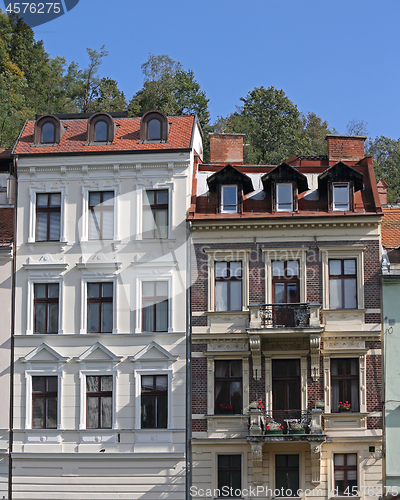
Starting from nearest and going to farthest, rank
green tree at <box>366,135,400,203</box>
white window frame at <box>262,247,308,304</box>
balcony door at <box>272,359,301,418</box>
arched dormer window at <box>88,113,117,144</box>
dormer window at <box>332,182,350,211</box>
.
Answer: balcony door at <box>272,359,301,418</box> → white window frame at <box>262,247,308,304</box> → dormer window at <box>332,182,350,211</box> → arched dormer window at <box>88,113,117,144</box> → green tree at <box>366,135,400,203</box>

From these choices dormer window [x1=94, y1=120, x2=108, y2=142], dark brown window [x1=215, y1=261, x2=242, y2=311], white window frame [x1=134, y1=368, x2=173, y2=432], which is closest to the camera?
white window frame [x1=134, y1=368, x2=173, y2=432]

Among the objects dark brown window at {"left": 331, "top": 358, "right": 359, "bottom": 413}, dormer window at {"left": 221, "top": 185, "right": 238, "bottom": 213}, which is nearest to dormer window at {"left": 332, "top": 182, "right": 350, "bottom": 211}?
dormer window at {"left": 221, "top": 185, "right": 238, "bottom": 213}

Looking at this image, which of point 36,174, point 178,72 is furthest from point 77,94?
point 36,174

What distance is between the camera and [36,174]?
28016mm

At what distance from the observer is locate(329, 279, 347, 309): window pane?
2634cm

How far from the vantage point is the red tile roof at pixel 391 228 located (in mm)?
28312

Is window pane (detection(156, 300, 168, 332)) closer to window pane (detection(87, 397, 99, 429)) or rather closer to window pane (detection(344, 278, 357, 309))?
window pane (detection(87, 397, 99, 429))

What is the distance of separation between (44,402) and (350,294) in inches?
481

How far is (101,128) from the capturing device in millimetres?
28719

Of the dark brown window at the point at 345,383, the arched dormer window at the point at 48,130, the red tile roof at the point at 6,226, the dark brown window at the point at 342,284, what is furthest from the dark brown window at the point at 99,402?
the arched dormer window at the point at 48,130

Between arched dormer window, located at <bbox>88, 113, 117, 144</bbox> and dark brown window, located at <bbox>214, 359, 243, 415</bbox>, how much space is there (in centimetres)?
1002

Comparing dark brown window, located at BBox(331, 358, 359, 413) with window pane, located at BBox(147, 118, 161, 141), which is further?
window pane, located at BBox(147, 118, 161, 141)

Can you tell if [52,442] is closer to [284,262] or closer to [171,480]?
[171,480]

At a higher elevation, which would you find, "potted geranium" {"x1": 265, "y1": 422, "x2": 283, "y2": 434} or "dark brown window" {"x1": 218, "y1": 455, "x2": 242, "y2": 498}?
"potted geranium" {"x1": 265, "y1": 422, "x2": 283, "y2": 434}
